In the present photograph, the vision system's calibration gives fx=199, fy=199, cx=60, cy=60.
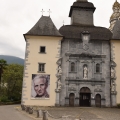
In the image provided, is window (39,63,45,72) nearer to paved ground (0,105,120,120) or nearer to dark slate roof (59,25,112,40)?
dark slate roof (59,25,112,40)

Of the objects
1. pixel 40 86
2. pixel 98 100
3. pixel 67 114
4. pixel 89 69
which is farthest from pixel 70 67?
pixel 67 114

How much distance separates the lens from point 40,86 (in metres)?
27.5

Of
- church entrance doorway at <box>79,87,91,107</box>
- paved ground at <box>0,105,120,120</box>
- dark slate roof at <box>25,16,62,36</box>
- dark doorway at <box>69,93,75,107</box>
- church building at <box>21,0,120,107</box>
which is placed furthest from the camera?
dark slate roof at <box>25,16,62,36</box>

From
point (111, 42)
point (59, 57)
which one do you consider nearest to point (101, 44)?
point (111, 42)

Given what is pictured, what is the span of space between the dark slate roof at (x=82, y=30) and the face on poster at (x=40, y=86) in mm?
7125

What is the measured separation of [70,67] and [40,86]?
513 cm

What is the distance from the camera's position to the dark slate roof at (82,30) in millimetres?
29953

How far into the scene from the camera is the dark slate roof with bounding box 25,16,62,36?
29.1 metres

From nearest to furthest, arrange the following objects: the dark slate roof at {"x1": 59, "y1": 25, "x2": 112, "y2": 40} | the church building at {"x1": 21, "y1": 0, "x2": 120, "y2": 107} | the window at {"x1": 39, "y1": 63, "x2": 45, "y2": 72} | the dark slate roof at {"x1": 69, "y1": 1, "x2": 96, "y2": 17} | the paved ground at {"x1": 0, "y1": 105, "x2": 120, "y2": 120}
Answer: the paved ground at {"x1": 0, "y1": 105, "x2": 120, "y2": 120} → the church building at {"x1": 21, "y1": 0, "x2": 120, "y2": 107} → the window at {"x1": 39, "y1": 63, "x2": 45, "y2": 72} → the dark slate roof at {"x1": 59, "y1": 25, "x2": 112, "y2": 40} → the dark slate roof at {"x1": 69, "y1": 1, "x2": 96, "y2": 17}

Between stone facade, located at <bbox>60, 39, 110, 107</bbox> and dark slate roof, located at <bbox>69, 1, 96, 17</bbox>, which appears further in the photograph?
dark slate roof, located at <bbox>69, 1, 96, 17</bbox>

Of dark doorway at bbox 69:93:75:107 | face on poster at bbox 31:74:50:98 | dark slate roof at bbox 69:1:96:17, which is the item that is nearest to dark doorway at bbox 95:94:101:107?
dark doorway at bbox 69:93:75:107

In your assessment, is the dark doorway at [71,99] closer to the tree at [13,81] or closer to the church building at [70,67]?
the church building at [70,67]

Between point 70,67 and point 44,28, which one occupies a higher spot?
point 44,28

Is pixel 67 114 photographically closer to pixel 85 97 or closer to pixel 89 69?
pixel 85 97
